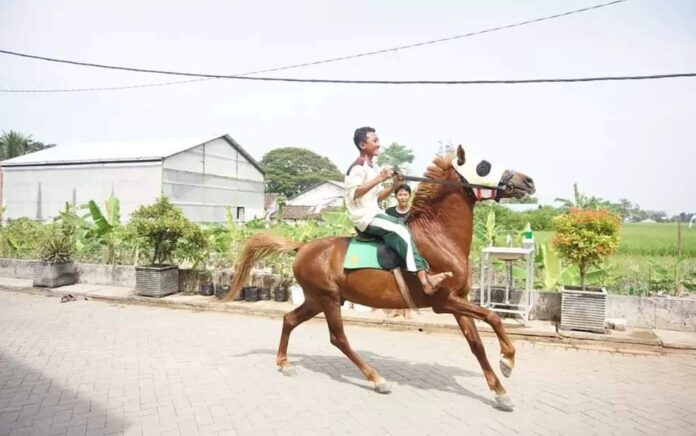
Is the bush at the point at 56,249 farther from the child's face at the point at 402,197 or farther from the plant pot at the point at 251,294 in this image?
the child's face at the point at 402,197

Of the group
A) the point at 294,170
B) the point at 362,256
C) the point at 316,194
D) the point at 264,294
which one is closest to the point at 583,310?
the point at 362,256

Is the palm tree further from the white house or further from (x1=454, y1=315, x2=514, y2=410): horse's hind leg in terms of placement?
(x1=454, y1=315, x2=514, y2=410): horse's hind leg

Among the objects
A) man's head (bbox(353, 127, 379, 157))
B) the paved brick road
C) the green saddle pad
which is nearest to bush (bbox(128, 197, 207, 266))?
the paved brick road

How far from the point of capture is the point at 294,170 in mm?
78438

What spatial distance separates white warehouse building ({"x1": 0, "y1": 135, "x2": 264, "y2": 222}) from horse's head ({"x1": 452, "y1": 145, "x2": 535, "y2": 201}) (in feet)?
72.3

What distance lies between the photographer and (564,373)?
18.5 feet

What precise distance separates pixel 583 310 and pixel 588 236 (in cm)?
118

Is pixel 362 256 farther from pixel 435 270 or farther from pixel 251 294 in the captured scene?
pixel 251 294

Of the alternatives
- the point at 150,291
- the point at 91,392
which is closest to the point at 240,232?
the point at 150,291

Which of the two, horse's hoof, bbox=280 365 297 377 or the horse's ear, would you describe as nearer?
the horse's ear

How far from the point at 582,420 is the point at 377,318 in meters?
4.63

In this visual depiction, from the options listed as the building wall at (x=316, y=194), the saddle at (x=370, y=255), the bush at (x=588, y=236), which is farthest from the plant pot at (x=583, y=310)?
the building wall at (x=316, y=194)

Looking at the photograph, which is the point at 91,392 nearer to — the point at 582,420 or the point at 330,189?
the point at 582,420

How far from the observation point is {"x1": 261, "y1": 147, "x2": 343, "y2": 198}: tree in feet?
249
